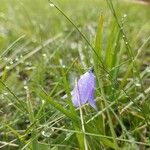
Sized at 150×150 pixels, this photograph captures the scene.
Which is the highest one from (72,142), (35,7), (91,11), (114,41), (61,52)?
(35,7)

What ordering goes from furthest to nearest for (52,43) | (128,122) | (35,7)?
(35,7) < (52,43) < (128,122)

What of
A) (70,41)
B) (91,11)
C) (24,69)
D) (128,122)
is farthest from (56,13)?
(128,122)

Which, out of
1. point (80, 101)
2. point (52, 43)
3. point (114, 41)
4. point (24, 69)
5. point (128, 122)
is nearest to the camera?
point (80, 101)

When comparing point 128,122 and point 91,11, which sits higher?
point 91,11

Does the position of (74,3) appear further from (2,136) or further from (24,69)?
(2,136)

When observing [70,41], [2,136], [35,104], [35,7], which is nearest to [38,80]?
[35,104]

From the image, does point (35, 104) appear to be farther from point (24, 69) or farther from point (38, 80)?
point (24, 69)

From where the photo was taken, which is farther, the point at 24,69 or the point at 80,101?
the point at 24,69
